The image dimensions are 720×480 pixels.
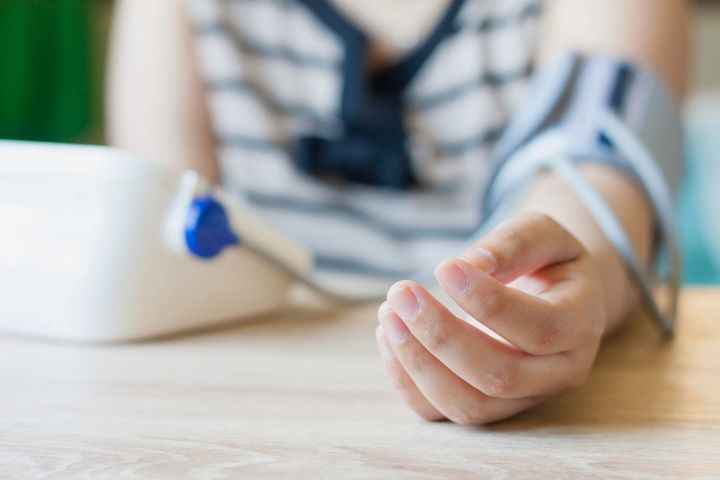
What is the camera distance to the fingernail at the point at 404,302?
25 cm

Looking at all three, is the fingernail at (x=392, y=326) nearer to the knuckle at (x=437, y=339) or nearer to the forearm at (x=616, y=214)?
the knuckle at (x=437, y=339)

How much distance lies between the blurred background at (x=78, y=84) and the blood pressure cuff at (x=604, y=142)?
29.7 inches

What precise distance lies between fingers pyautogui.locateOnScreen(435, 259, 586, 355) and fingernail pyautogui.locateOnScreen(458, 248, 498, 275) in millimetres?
13

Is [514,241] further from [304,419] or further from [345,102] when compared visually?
[345,102]

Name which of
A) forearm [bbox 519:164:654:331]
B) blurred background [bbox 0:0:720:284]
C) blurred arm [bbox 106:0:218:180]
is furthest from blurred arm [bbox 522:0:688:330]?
blurred background [bbox 0:0:720:284]

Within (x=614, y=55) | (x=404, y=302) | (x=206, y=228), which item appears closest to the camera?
(x=404, y=302)

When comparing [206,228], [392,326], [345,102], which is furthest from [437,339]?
[345,102]

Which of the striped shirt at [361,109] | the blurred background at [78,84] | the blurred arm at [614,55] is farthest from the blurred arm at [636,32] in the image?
the blurred background at [78,84]

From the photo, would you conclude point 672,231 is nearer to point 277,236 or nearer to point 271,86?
point 277,236

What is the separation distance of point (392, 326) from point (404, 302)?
1cm

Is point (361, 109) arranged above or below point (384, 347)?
above

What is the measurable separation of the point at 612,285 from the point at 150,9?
49cm

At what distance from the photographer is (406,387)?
0.95 feet

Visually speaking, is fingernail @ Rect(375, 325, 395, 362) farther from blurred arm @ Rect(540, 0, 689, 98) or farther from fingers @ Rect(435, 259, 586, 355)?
blurred arm @ Rect(540, 0, 689, 98)
